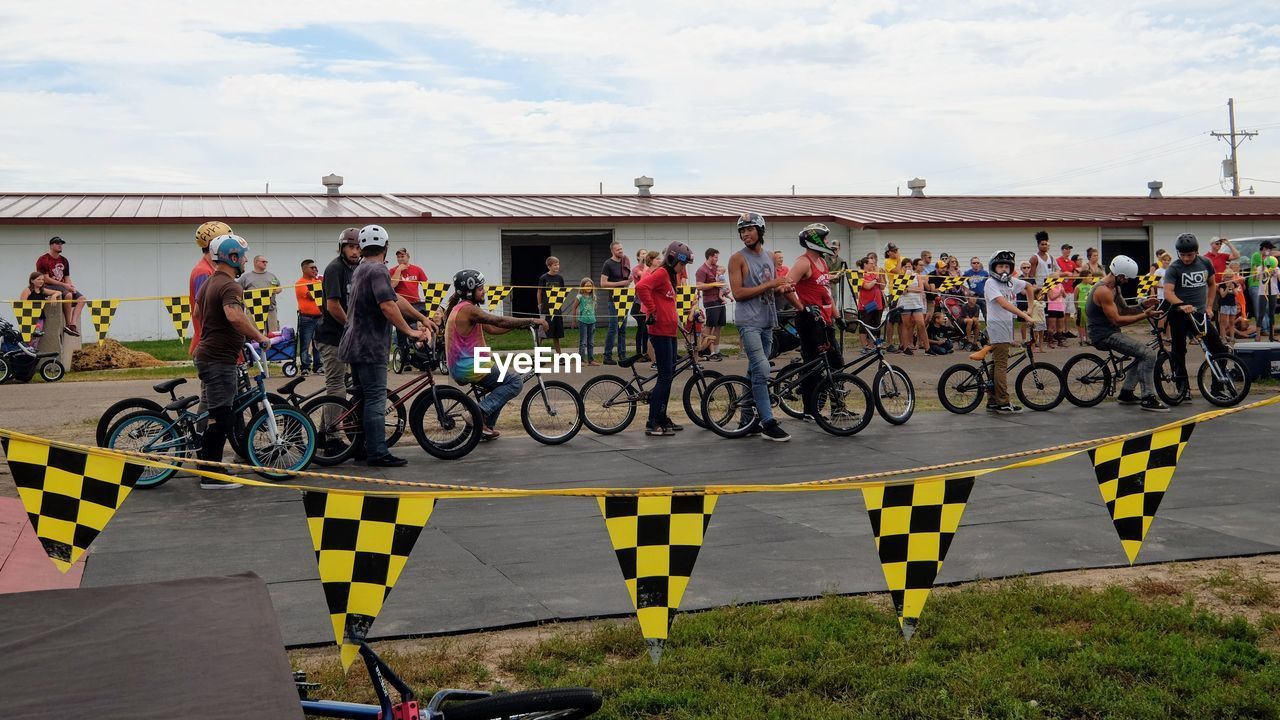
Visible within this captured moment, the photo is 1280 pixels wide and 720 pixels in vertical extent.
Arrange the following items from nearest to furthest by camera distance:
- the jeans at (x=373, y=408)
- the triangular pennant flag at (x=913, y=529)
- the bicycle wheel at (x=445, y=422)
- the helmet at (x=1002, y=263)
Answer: the triangular pennant flag at (x=913, y=529)
the jeans at (x=373, y=408)
the bicycle wheel at (x=445, y=422)
the helmet at (x=1002, y=263)

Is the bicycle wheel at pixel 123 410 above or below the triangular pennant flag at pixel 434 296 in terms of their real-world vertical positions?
below

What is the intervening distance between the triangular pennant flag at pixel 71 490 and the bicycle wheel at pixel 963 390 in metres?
10.8

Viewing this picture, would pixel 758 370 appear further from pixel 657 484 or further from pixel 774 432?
pixel 657 484

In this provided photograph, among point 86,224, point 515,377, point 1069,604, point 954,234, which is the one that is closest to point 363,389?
point 515,377

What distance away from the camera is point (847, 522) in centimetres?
757

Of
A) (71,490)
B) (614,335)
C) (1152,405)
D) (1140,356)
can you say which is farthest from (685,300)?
(71,490)

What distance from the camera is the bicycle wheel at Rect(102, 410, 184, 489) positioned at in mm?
9070

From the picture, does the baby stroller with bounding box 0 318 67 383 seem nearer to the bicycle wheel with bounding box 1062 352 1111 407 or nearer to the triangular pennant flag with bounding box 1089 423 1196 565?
the bicycle wheel with bounding box 1062 352 1111 407

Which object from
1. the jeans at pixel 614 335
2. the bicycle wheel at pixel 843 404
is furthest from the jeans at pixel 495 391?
the jeans at pixel 614 335

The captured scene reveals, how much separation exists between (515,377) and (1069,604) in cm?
675

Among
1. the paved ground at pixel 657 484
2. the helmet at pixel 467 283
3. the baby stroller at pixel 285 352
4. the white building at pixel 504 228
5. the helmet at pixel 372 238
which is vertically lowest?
the paved ground at pixel 657 484

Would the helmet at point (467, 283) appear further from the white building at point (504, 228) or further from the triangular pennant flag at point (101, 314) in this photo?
the white building at point (504, 228)

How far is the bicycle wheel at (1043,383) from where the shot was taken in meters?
13.7

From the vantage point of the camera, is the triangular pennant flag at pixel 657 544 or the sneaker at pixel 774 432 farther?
the sneaker at pixel 774 432
